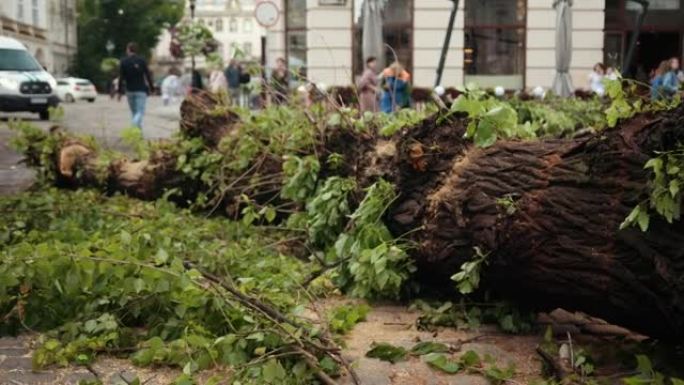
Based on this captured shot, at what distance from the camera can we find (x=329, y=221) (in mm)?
5848

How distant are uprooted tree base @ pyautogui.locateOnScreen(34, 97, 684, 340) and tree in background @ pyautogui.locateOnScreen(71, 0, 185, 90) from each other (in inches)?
2639

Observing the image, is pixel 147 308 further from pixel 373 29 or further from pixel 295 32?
pixel 295 32

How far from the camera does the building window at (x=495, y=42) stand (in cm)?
2236

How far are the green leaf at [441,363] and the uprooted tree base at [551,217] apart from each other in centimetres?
57

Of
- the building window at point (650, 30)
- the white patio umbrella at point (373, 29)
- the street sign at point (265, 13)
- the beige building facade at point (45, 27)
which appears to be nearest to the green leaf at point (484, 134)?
the street sign at point (265, 13)

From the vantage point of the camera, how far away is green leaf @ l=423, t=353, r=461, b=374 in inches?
154

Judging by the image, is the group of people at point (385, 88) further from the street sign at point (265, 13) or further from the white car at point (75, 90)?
the white car at point (75, 90)

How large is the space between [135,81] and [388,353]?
1291 centimetres

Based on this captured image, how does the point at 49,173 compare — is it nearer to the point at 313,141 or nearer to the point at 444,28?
the point at 313,141

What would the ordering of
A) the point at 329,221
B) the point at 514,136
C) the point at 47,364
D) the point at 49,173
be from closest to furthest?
the point at 47,364, the point at 514,136, the point at 329,221, the point at 49,173

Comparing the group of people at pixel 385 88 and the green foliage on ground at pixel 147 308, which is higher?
the group of people at pixel 385 88

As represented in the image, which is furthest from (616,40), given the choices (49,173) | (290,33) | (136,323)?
(136,323)

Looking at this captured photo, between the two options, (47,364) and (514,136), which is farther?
(514,136)

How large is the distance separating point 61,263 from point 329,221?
1984mm
